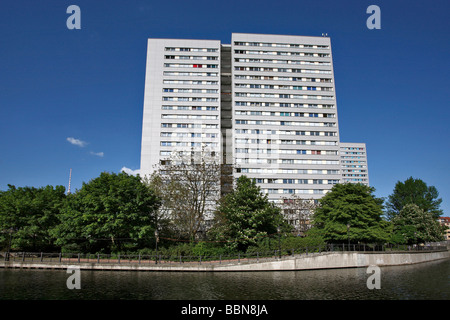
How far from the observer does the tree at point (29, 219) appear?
112 ft

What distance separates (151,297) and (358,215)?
29419 mm

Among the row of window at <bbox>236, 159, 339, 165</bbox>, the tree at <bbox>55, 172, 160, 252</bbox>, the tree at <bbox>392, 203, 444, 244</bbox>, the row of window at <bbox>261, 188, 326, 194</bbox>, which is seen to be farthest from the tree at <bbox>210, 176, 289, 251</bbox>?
the tree at <bbox>392, 203, 444, 244</bbox>

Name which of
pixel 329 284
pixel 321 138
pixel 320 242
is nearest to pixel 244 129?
pixel 321 138

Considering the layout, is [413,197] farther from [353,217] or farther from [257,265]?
[257,265]

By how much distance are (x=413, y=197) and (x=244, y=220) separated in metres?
59.2

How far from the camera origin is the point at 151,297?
54.9 ft

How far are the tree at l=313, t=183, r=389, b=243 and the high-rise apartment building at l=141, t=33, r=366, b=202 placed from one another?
27.4 meters

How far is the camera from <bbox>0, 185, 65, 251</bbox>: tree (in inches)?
1341

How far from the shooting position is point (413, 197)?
240ft

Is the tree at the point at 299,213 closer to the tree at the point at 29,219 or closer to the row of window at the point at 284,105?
the row of window at the point at 284,105

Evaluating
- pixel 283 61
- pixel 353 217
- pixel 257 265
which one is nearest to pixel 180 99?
pixel 283 61

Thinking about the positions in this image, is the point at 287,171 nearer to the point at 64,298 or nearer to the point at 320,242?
the point at 320,242

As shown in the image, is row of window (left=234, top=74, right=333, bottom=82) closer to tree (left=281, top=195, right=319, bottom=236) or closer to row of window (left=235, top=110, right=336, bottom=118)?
row of window (left=235, top=110, right=336, bottom=118)

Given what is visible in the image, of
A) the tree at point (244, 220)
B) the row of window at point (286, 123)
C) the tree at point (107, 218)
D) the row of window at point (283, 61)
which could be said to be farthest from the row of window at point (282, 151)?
the tree at point (107, 218)
